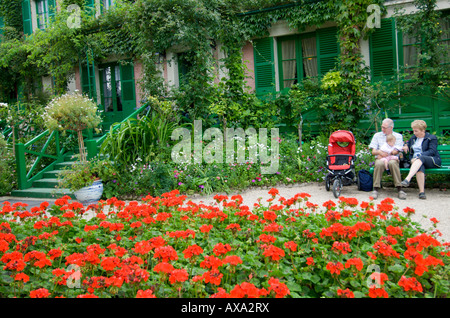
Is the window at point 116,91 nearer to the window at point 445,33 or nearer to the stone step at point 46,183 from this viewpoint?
the stone step at point 46,183

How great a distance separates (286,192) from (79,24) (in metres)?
7.96

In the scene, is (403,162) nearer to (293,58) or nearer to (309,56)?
(309,56)

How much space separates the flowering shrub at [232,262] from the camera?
2.06 meters

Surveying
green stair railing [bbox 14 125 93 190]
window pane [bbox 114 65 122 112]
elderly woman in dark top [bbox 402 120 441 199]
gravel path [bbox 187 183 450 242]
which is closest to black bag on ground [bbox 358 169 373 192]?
gravel path [bbox 187 183 450 242]

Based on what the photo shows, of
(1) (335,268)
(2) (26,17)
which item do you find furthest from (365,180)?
(2) (26,17)

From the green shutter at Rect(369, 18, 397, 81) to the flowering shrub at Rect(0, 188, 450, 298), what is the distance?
669cm

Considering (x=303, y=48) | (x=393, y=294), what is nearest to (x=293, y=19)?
(x=303, y=48)

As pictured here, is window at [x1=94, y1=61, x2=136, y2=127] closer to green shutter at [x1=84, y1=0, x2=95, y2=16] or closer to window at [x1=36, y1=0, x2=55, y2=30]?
green shutter at [x1=84, y1=0, x2=95, y2=16]

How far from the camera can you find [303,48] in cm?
1007

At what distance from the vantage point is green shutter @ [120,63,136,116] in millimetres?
12180

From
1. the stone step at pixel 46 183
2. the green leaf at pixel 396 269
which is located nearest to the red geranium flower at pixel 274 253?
the green leaf at pixel 396 269

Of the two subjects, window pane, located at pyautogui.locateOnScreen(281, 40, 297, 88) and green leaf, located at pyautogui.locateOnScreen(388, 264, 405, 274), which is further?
window pane, located at pyautogui.locateOnScreen(281, 40, 297, 88)

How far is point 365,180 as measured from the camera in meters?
6.51
